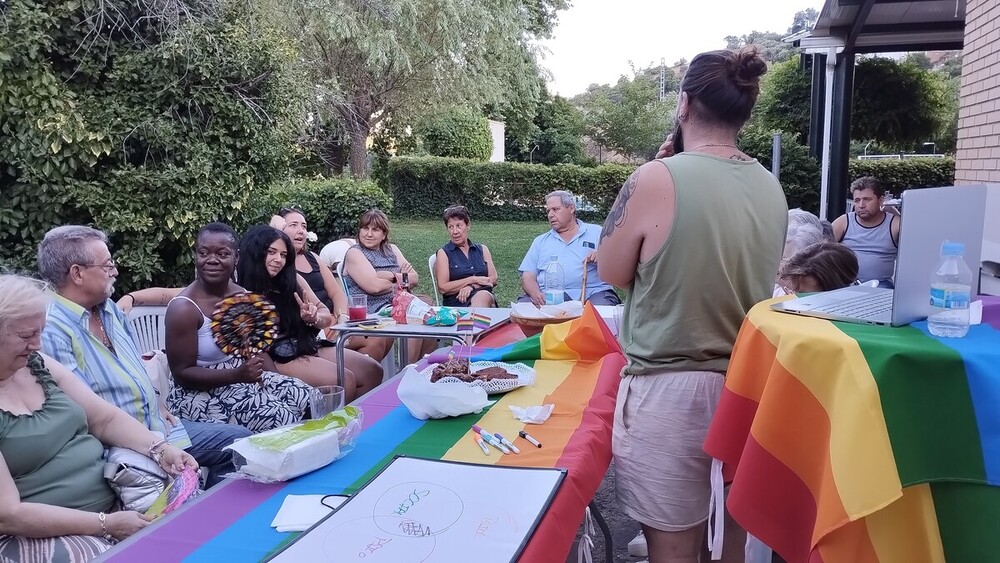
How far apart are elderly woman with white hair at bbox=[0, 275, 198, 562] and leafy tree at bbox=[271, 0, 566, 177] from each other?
10.2 meters

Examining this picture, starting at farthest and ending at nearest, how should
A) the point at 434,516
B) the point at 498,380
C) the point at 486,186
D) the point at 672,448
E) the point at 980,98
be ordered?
the point at 486,186
the point at 980,98
the point at 498,380
the point at 672,448
the point at 434,516

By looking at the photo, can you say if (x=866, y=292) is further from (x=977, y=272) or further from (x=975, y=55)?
(x=975, y=55)

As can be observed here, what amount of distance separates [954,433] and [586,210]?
16.8 meters

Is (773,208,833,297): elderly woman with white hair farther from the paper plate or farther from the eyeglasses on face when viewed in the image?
the eyeglasses on face

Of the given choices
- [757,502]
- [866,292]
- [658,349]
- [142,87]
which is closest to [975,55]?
[866,292]

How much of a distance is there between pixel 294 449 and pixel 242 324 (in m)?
1.65

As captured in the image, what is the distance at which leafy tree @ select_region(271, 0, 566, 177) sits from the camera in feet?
42.0

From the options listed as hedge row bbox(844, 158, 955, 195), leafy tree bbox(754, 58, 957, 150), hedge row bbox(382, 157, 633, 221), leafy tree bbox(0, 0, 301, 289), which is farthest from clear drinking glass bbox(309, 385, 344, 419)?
hedge row bbox(844, 158, 955, 195)

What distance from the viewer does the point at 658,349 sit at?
1867 mm

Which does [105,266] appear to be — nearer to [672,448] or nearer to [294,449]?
[294,449]

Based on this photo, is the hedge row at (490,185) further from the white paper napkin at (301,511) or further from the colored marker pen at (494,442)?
the white paper napkin at (301,511)

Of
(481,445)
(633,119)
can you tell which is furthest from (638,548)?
(633,119)

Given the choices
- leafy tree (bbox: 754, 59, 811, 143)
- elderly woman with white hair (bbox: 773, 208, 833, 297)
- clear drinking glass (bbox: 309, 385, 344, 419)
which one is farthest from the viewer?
leafy tree (bbox: 754, 59, 811, 143)

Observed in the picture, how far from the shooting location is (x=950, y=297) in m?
1.31
